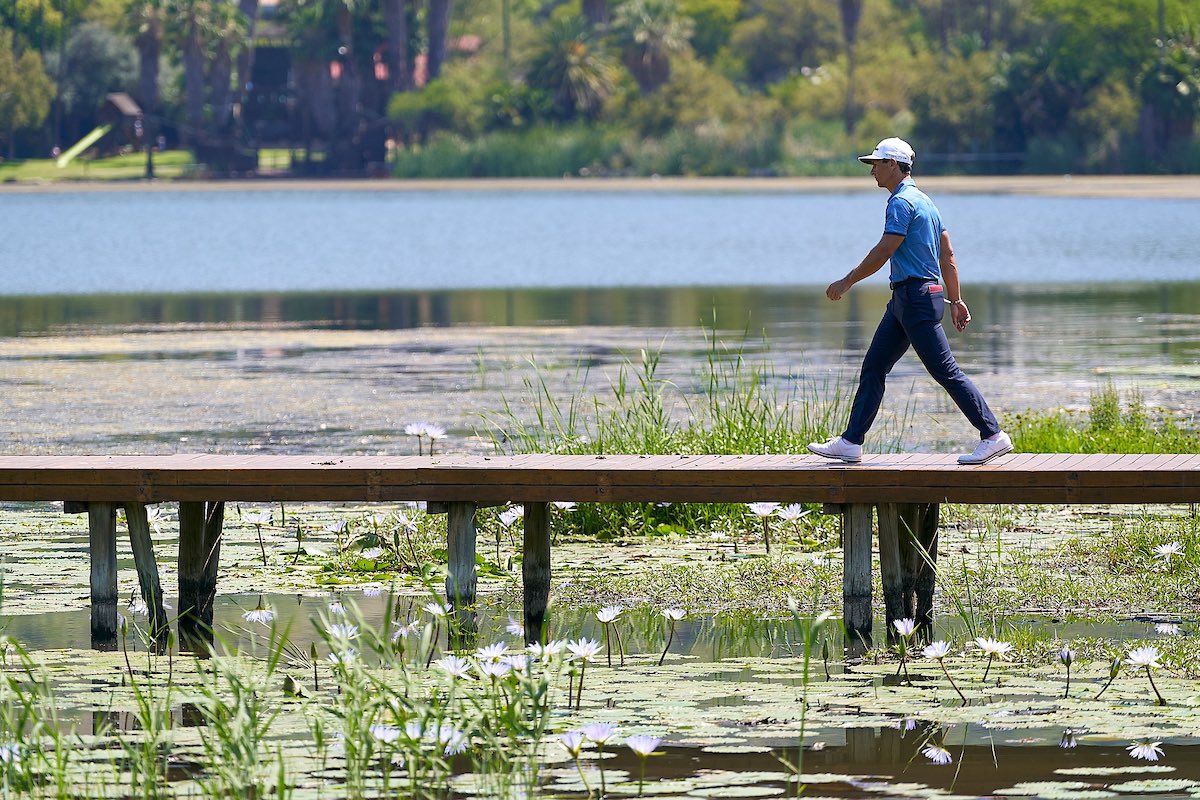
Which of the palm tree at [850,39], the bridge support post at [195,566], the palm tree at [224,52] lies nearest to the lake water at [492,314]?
the bridge support post at [195,566]

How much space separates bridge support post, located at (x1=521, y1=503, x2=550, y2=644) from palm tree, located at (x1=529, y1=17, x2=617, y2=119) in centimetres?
9384

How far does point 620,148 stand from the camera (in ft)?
335

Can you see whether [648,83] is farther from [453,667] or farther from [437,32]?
[453,667]

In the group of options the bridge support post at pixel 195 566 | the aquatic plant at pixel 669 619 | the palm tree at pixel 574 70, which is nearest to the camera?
the aquatic plant at pixel 669 619

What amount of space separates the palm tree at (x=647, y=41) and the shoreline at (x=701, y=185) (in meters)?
6.94

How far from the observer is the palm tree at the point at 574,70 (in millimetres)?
102938

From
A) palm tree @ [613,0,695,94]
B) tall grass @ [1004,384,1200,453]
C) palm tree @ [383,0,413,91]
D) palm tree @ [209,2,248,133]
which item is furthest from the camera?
palm tree @ [383,0,413,91]

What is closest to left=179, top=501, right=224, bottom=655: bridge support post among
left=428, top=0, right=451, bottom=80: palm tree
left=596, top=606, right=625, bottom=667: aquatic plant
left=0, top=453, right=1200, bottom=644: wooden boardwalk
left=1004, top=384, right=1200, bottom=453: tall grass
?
left=0, top=453, right=1200, bottom=644: wooden boardwalk

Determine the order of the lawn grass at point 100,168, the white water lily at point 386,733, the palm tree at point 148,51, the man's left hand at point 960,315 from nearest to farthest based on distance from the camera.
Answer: the white water lily at point 386,733 < the man's left hand at point 960,315 < the palm tree at point 148,51 < the lawn grass at point 100,168

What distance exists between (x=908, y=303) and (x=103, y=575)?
12.4ft

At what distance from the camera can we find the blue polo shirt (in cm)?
916

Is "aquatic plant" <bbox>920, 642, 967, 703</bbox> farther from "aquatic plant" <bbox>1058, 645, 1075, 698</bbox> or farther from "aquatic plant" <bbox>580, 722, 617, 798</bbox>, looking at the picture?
"aquatic plant" <bbox>580, 722, 617, 798</bbox>

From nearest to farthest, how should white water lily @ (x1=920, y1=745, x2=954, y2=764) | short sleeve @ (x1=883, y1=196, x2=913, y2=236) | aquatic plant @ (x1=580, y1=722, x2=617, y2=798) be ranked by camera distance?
aquatic plant @ (x1=580, y1=722, x2=617, y2=798)
white water lily @ (x1=920, y1=745, x2=954, y2=764)
short sleeve @ (x1=883, y1=196, x2=913, y2=236)

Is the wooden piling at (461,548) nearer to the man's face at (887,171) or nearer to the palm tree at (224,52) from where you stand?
the man's face at (887,171)
